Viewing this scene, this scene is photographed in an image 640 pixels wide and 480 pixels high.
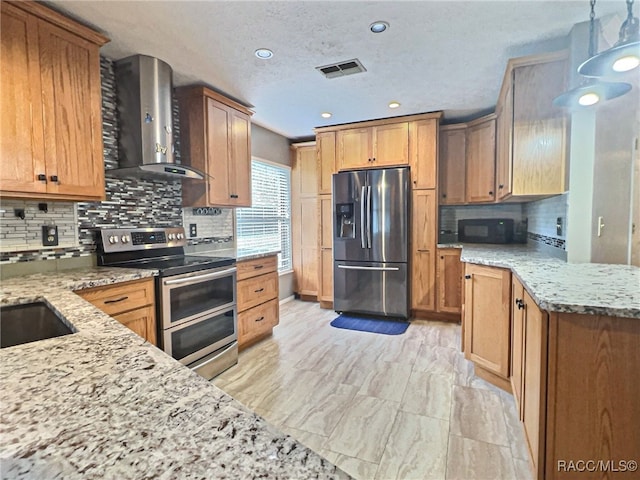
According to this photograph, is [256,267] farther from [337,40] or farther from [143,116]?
[337,40]

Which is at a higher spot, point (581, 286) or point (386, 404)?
point (581, 286)

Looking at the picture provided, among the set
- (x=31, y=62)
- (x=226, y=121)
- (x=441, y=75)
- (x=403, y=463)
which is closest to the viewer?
(x=403, y=463)

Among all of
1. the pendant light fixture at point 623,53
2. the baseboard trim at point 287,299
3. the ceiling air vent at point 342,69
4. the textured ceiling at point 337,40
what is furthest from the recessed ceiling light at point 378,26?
the baseboard trim at point 287,299

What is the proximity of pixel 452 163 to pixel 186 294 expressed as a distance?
10.8 feet

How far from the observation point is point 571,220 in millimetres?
2029

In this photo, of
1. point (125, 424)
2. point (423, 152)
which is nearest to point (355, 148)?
point (423, 152)

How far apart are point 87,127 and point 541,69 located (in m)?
2.98

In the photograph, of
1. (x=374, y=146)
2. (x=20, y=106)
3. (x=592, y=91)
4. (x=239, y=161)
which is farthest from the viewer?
(x=374, y=146)

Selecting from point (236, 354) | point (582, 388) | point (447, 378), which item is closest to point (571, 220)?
point (582, 388)

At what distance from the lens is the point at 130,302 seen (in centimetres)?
199

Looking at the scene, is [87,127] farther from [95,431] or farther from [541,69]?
[541,69]

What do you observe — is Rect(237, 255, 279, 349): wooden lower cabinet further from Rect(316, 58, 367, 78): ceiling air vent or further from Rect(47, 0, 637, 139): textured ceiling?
Rect(316, 58, 367, 78): ceiling air vent

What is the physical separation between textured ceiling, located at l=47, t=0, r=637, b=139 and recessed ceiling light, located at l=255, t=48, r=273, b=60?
5 centimetres

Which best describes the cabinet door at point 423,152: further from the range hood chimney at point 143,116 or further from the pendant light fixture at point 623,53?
the range hood chimney at point 143,116
